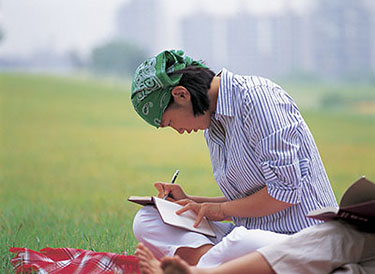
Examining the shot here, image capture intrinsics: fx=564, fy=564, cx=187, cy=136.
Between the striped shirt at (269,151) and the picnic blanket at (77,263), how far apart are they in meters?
0.43

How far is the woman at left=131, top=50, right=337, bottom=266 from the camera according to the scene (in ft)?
5.28

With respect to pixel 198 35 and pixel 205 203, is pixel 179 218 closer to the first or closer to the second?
pixel 205 203

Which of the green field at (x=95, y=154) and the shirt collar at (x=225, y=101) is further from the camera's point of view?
the green field at (x=95, y=154)

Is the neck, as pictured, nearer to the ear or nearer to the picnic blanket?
the ear

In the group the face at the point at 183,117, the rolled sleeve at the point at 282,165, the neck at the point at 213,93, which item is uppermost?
the neck at the point at 213,93

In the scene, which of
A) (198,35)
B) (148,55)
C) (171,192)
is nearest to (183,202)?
(171,192)

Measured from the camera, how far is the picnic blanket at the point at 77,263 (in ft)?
6.10

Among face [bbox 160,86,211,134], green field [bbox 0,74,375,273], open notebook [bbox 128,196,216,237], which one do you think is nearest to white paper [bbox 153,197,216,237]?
open notebook [bbox 128,196,216,237]

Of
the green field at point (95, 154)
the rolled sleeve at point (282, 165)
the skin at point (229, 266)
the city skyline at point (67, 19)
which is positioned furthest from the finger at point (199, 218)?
the city skyline at point (67, 19)

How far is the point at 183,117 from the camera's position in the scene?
5.68 ft

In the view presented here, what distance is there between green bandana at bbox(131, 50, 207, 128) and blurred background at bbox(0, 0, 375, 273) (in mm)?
5056

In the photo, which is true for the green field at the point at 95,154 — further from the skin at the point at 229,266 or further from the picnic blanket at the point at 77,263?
the skin at the point at 229,266

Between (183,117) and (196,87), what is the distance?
0.10m

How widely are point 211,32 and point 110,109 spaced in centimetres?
226
